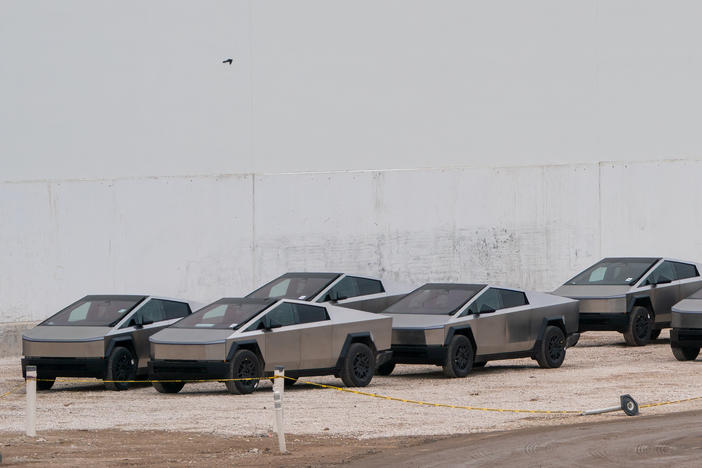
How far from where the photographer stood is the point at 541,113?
1240 inches

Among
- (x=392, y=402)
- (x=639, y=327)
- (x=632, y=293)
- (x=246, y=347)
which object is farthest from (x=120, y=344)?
(x=639, y=327)

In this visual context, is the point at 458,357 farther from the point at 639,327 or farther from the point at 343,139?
the point at 343,139

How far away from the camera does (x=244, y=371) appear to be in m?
18.9

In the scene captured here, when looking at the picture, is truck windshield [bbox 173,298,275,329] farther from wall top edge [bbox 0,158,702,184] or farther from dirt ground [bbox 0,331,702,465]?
wall top edge [bbox 0,158,702,184]

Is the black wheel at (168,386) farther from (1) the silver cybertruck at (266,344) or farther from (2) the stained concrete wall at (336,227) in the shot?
(2) the stained concrete wall at (336,227)

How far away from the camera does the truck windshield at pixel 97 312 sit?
69.1ft

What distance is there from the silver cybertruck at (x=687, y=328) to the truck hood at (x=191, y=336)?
7753mm

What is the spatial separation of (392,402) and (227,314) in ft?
9.76

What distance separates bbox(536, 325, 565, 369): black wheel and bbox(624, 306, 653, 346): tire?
3.01 m

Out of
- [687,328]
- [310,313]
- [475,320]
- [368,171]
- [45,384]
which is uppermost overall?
[368,171]

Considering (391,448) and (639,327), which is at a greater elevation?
(639,327)

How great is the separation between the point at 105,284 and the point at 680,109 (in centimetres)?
1379

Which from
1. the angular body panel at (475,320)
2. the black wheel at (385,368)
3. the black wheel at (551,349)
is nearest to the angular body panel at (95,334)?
the black wheel at (385,368)

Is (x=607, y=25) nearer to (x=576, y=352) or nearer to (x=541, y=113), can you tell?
(x=541, y=113)
